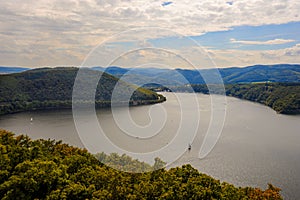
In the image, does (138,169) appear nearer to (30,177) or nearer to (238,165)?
(30,177)

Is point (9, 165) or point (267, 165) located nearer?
point (9, 165)

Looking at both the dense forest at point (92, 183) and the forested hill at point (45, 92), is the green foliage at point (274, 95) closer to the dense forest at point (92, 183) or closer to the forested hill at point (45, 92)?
the forested hill at point (45, 92)

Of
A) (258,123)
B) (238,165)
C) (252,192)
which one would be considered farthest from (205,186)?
(258,123)

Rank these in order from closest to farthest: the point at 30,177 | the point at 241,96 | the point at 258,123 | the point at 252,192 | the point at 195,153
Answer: the point at 30,177
the point at 252,192
the point at 195,153
the point at 258,123
the point at 241,96

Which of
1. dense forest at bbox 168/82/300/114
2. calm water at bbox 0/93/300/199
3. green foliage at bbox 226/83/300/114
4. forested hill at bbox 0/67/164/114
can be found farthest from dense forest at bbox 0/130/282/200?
green foliage at bbox 226/83/300/114

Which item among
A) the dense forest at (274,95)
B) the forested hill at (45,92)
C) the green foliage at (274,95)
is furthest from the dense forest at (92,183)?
the green foliage at (274,95)

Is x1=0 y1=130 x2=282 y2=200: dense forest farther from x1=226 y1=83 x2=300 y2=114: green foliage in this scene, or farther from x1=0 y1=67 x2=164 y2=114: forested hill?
x1=226 y1=83 x2=300 y2=114: green foliage
